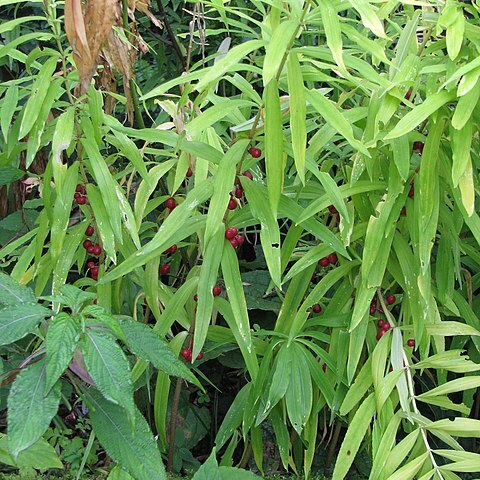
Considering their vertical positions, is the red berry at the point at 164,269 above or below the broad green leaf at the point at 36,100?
below

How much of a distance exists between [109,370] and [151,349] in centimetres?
11

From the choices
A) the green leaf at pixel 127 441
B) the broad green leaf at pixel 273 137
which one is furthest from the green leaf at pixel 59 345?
the broad green leaf at pixel 273 137

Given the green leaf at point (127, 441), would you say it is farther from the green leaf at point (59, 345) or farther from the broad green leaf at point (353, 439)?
the broad green leaf at point (353, 439)

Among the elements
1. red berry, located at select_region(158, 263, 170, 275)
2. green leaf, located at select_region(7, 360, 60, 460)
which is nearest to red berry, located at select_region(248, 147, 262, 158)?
red berry, located at select_region(158, 263, 170, 275)

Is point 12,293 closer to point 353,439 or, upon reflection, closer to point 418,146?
point 353,439

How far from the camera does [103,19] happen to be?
3.26 feet

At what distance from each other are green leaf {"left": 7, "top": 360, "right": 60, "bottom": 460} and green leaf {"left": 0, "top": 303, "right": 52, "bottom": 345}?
0.17 ft

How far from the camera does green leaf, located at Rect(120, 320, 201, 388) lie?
3.02 ft

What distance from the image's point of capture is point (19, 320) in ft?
2.81

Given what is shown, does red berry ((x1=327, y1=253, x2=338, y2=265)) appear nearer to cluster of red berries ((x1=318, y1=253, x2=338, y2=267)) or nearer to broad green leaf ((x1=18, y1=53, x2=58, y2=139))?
cluster of red berries ((x1=318, y1=253, x2=338, y2=267))

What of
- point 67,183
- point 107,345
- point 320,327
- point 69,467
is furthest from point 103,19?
point 69,467

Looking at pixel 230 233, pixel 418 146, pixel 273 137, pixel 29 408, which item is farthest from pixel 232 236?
pixel 29 408

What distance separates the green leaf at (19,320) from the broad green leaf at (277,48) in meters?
0.40

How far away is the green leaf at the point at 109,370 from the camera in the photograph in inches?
32.3
